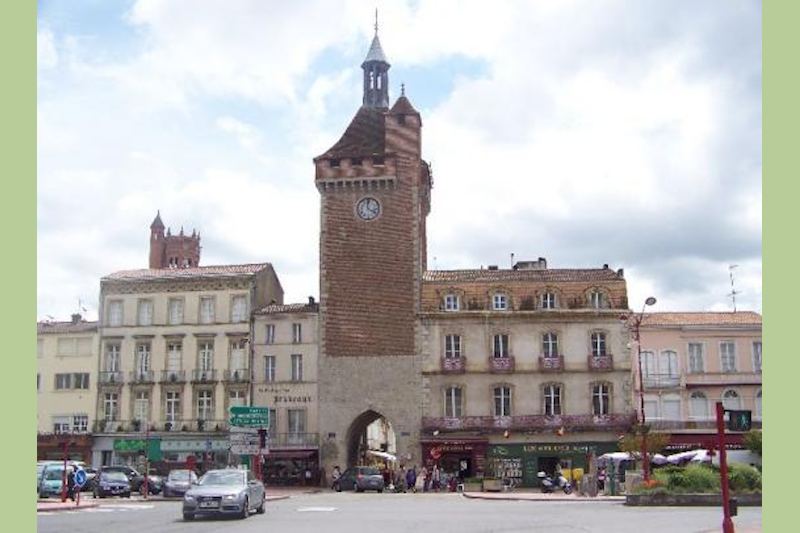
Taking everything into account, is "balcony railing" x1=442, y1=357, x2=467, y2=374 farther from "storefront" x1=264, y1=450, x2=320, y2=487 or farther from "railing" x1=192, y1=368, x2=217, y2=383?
"railing" x1=192, y1=368, x2=217, y2=383

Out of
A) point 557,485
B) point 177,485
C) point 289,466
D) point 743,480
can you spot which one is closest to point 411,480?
point 557,485

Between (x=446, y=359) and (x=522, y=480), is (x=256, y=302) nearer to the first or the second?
→ (x=446, y=359)

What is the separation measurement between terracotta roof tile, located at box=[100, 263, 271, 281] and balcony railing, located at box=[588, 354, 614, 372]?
20872 mm

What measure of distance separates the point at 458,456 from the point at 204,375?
16.0 meters

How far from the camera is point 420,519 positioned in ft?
81.0

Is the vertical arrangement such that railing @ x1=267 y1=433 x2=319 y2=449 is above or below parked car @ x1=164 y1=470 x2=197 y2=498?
above

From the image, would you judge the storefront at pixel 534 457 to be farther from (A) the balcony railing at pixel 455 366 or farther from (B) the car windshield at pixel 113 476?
(B) the car windshield at pixel 113 476

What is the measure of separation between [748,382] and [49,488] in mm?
36860

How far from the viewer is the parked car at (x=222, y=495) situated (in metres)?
24.8

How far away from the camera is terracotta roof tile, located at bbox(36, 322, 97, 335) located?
2283 inches

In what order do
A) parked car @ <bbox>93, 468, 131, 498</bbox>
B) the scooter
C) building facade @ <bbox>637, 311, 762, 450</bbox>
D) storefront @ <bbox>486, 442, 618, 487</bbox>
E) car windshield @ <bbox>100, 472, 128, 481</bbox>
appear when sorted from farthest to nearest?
building facade @ <bbox>637, 311, 762, 450</bbox>, storefront @ <bbox>486, 442, 618, 487</bbox>, the scooter, car windshield @ <bbox>100, 472, 128, 481</bbox>, parked car @ <bbox>93, 468, 131, 498</bbox>

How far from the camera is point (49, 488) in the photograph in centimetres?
3812

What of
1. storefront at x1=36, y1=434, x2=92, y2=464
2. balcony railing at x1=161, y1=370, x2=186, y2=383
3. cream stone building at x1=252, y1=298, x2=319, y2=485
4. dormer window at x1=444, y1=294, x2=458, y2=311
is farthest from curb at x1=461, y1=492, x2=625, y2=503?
storefront at x1=36, y1=434, x2=92, y2=464

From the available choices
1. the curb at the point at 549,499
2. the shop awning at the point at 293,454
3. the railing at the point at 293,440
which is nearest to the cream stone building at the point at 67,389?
the railing at the point at 293,440
